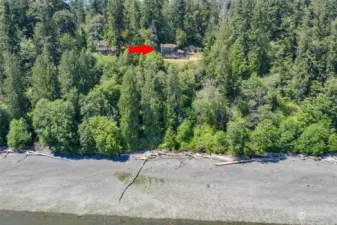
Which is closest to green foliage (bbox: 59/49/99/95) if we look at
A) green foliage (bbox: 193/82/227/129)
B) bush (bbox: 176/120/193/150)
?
bush (bbox: 176/120/193/150)

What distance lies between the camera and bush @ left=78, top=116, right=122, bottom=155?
33.4 meters

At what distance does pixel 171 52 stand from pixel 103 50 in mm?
13577

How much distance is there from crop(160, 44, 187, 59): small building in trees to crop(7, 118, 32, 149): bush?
28.8 metres

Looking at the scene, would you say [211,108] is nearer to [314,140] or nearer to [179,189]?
[179,189]

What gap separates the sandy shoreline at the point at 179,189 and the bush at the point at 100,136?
178cm

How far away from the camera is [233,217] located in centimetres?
2438

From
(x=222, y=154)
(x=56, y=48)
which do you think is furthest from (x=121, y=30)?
(x=222, y=154)

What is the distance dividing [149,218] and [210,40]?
3371 cm

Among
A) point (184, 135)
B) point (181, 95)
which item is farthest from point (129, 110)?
point (184, 135)

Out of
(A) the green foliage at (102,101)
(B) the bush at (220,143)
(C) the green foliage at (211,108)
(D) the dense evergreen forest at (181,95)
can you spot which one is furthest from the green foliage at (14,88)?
(B) the bush at (220,143)

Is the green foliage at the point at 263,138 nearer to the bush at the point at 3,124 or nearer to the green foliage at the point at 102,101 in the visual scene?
the green foliage at the point at 102,101

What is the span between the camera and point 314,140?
33156 millimetres

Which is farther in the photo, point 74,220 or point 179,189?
point 179,189

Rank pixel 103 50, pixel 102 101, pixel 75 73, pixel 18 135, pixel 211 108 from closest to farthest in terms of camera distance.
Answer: pixel 18 135 < pixel 211 108 < pixel 102 101 < pixel 75 73 < pixel 103 50
